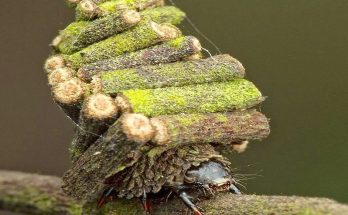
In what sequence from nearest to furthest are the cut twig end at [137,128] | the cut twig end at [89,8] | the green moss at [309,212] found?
the green moss at [309,212] < the cut twig end at [137,128] < the cut twig end at [89,8]

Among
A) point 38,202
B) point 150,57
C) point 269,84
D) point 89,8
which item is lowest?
point 38,202

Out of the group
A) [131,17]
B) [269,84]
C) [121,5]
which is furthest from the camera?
[269,84]

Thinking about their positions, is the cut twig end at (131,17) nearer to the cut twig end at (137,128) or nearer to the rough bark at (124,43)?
the rough bark at (124,43)

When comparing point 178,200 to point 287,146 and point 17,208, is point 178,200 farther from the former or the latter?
point 287,146

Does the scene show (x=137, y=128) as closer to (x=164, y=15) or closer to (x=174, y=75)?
(x=174, y=75)

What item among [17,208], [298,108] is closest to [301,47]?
[298,108]

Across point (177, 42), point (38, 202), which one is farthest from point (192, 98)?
point (38, 202)

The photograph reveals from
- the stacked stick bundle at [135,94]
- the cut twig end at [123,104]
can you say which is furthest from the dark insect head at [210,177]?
the cut twig end at [123,104]

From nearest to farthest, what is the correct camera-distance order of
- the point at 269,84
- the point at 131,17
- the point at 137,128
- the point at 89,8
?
the point at 137,128
the point at 131,17
the point at 89,8
the point at 269,84
